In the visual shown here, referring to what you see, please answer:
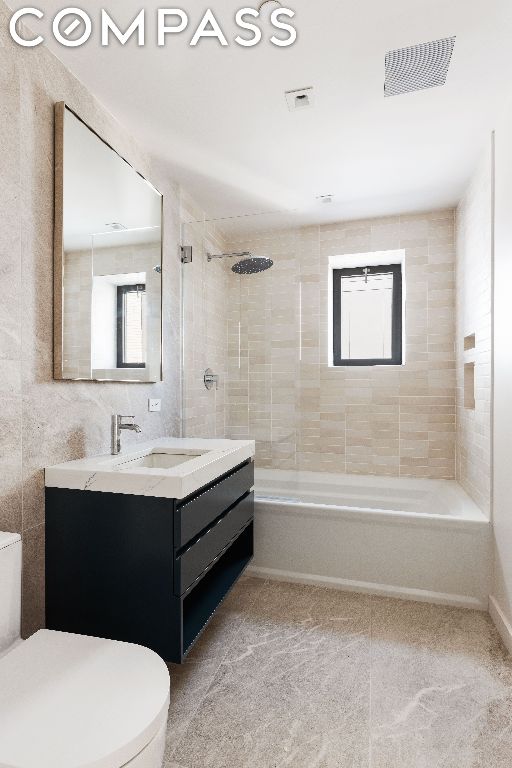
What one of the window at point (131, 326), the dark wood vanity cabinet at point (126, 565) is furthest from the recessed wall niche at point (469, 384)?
the window at point (131, 326)

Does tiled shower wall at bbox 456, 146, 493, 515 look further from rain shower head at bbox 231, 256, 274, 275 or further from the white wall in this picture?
rain shower head at bbox 231, 256, 274, 275

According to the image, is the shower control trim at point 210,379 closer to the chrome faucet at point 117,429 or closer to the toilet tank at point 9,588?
the chrome faucet at point 117,429

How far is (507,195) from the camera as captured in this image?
1911 mm

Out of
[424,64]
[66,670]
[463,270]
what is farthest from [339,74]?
[66,670]

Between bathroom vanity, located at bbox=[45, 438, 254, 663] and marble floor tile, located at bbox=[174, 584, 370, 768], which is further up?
bathroom vanity, located at bbox=[45, 438, 254, 663]

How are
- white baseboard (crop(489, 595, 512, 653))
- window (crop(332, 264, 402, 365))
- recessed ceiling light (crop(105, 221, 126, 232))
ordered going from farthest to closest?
window (crop(332, 264, 402, 365)) → recessed ceiling light (crop(105, 221, 126, 232)) → white baseboard (crop(489, 595, 512, 653))

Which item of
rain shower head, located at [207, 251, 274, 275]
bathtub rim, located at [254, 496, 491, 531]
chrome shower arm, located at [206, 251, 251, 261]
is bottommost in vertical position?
bathtub rim, located at [254, 496, 491, 531]

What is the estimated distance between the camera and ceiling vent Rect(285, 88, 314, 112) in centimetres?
183

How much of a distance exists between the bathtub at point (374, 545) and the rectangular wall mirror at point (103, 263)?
1.11 m

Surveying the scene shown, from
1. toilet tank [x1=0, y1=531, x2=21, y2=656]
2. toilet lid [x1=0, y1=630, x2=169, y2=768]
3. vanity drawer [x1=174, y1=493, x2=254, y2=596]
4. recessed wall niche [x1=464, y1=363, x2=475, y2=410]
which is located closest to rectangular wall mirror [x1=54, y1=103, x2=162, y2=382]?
toilet tank [x1=0, y1=531, x2=21, y2=656]

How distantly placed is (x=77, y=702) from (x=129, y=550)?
539 millimetres

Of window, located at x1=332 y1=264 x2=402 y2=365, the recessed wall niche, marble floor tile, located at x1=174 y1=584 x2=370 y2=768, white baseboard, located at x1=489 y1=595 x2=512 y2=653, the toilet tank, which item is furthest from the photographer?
window, located at x1=332 y1=264 x2=402 y2=365

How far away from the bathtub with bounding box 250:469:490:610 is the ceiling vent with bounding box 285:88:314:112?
79.9 inches

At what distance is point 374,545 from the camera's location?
229 cm
